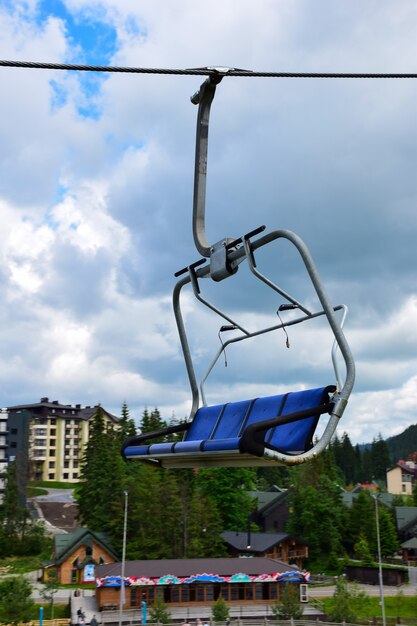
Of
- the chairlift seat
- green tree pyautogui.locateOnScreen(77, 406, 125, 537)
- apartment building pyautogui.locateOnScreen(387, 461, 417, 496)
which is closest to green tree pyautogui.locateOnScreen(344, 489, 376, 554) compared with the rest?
green tree pyautogui.locateOnScreen(77, 406, 125, 537)

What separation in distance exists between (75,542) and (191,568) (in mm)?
11399

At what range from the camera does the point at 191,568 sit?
48.2 m

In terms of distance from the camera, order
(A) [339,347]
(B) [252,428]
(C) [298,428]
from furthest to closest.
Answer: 1. (C) [298,428]
2. (A) [339,347]
3. (B) [252,428]

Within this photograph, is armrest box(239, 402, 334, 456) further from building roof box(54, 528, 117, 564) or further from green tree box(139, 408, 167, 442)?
green tree box(139, 408, 167, 442)

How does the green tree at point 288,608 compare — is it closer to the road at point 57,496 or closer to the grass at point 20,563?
the grass at point 20,563

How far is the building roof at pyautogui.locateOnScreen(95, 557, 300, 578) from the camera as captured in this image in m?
46.4

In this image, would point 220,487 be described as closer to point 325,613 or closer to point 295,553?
point 295,553

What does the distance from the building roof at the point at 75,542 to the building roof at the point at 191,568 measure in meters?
8.53

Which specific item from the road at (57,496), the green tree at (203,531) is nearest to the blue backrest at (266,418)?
the green tree at (203,531)

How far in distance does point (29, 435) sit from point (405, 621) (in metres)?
66.4

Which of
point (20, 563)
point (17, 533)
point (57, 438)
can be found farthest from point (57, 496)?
point (20, 563)

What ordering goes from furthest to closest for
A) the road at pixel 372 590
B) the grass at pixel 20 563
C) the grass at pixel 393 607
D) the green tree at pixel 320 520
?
the green tree at pixel 320 520
the grass at pixel 20 563
the road at pixel 372 590
the grass at pixel 393 607

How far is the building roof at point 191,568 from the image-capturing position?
4641cm

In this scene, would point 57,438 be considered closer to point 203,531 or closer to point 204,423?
point 203,531
